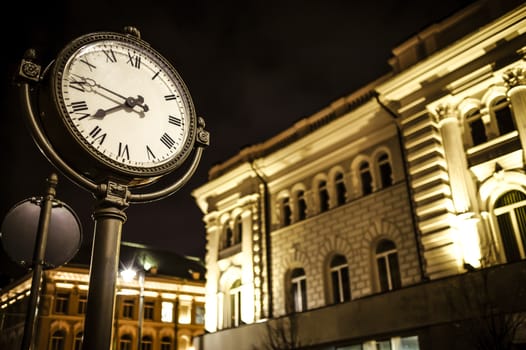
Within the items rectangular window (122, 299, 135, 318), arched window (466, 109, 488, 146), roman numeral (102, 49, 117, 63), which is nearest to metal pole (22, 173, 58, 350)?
roman numeral (102, 49, 117, 63)

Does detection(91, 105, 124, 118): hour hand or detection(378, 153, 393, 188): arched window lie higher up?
detection(378, 153, 393, 188): arched window

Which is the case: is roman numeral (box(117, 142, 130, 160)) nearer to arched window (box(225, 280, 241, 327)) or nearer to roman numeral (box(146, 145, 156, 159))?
roman numeral (box(146, 145, 156, 159))

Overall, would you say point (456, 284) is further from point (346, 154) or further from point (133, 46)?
point (133, 46)

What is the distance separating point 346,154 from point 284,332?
733 cm

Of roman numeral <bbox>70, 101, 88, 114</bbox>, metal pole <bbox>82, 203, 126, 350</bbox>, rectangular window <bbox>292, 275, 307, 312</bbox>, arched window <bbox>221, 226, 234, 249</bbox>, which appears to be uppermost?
arched window <bbox>221, 226, 234, 249</bbox>

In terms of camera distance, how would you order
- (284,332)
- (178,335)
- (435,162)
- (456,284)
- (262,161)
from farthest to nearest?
(178,335)
(262,161)
(284,332)
(435,162)
(456,284)

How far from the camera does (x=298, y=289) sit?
21016 millimetres

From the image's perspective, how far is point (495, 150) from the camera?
1534 centimetres

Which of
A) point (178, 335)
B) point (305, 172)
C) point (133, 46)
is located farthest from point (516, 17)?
point (178, 335)

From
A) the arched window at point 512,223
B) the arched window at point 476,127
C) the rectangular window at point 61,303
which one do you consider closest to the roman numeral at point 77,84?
the arched window at point 512,223

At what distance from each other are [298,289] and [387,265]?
4505 mm

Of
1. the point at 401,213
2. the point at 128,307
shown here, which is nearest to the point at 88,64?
the point at 401,213

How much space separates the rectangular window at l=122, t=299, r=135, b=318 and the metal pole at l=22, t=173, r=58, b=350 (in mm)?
41215

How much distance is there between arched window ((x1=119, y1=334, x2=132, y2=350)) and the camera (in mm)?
40844
